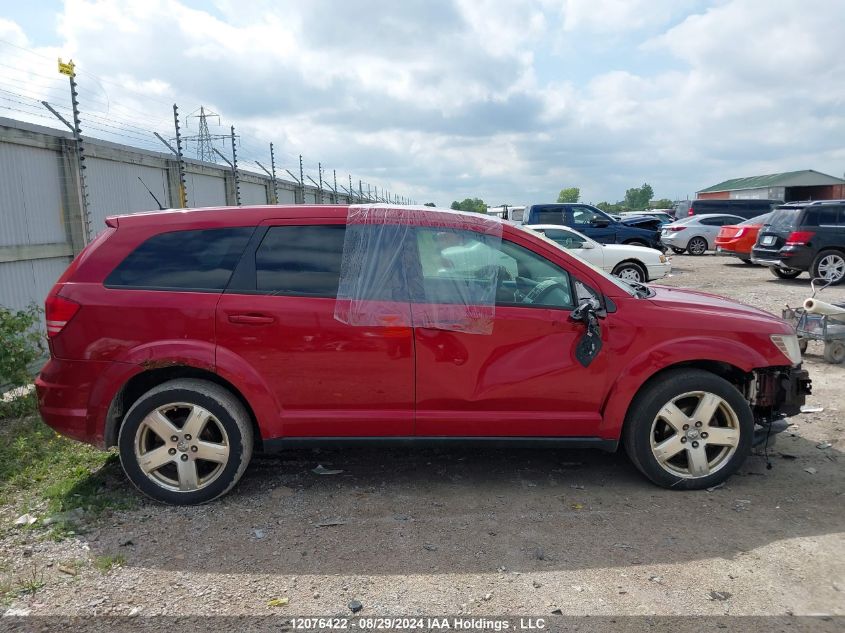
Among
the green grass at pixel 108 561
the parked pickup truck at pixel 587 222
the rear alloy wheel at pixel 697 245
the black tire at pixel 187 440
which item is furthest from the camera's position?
the rear alloy wheel at pixel 697 245

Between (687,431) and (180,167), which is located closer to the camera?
(687,431)

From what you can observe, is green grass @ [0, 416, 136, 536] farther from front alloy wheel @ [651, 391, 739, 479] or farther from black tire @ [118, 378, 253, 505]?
front alloy wheel @ [651, 391, 739, 479]

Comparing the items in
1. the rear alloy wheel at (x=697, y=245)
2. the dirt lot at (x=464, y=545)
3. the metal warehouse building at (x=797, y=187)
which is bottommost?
the dirt lot at (x=464, y=545)

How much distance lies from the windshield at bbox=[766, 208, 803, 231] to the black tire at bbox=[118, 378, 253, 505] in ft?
45.4

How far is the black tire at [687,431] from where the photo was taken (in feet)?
12.5

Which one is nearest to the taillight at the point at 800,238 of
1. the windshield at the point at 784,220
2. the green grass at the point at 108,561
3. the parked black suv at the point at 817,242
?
→ the parked black suv at the point at 817,242

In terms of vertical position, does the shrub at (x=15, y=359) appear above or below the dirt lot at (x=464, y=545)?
above

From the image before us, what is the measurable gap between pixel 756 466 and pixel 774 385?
685 millimetres

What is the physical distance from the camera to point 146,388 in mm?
3959

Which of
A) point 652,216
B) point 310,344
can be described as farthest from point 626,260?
point 652,216

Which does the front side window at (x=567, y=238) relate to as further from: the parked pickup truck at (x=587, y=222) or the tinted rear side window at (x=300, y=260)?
the tinted rear side window at (x=300, y=260)

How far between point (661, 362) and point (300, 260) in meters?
2.34

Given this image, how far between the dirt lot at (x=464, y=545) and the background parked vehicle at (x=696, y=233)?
2008 cm

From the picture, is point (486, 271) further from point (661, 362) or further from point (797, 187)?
point (797, 187)
